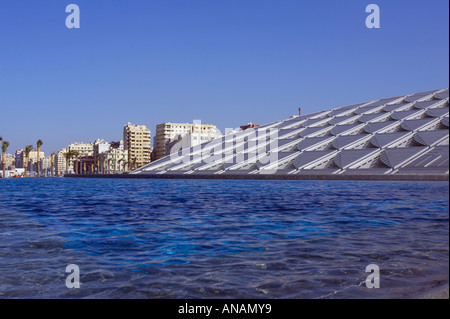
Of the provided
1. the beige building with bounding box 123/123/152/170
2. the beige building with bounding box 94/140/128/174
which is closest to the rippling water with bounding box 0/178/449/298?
the beige building with bounding box 94/140/128/174

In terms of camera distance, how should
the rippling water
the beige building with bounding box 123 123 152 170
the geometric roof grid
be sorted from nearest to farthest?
1. the rippling water
2. the geometric roof grid
3. the beige building with bounding box 123 123 152 170

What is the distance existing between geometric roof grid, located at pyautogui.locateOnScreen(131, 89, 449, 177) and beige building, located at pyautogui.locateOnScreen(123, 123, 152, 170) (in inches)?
5099

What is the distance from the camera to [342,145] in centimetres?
3569

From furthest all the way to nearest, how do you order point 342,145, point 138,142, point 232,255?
point 138,142 < point 342,145 < point 232,255

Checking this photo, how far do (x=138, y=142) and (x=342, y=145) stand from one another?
150m

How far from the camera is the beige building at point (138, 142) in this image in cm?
17638

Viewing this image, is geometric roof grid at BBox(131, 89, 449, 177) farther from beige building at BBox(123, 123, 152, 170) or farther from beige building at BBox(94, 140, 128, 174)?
beige building at BBox(123, 123, 152, 170)

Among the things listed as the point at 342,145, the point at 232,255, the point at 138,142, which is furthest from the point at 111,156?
the point at 232,255

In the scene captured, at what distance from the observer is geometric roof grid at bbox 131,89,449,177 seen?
31156mm

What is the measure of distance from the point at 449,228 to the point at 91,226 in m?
8.02

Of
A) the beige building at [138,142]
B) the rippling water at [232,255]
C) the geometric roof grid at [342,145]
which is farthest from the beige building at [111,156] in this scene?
the rippling water at [232,255]

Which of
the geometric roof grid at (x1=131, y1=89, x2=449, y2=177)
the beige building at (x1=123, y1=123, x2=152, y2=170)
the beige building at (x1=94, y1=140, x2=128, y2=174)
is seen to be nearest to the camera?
the geometric roof grid at (x1=131, y1=89, x2=449, y2=177)

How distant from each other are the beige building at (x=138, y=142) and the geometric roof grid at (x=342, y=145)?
130m

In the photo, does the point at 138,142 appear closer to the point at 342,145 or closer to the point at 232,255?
the point at 342,145
